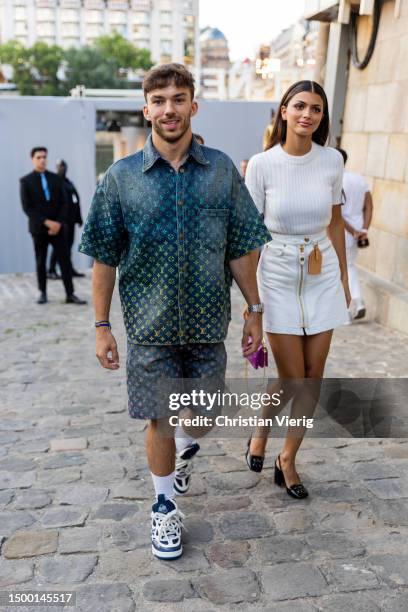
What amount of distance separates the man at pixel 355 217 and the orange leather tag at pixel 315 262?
12.4ft

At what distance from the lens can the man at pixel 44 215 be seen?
27.8 ft

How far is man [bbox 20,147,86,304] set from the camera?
334 inches

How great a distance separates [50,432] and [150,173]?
2.27 meters

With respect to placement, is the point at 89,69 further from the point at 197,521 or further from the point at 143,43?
the point at 197,521

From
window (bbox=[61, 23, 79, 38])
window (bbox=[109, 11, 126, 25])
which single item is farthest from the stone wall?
window (bbox=[109, 11, 126, 25])

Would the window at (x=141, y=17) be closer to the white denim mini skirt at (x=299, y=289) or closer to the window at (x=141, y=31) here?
the window at (x=141, y=31)

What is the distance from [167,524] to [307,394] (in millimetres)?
1028

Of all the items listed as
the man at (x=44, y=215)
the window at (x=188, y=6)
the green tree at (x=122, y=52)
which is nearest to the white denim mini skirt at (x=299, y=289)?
the man at (x=44, y=215)

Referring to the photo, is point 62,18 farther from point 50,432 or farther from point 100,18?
point 50,432

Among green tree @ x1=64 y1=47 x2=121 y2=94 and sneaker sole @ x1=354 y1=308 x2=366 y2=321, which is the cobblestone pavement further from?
green tree @ x1=64 y1=47 x2=121 y2=94

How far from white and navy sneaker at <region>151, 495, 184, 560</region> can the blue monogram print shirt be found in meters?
0.78

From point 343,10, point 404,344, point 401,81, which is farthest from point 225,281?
point 343,10

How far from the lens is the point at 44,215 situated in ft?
28.1

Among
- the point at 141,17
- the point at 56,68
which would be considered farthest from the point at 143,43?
the point at 56,68
